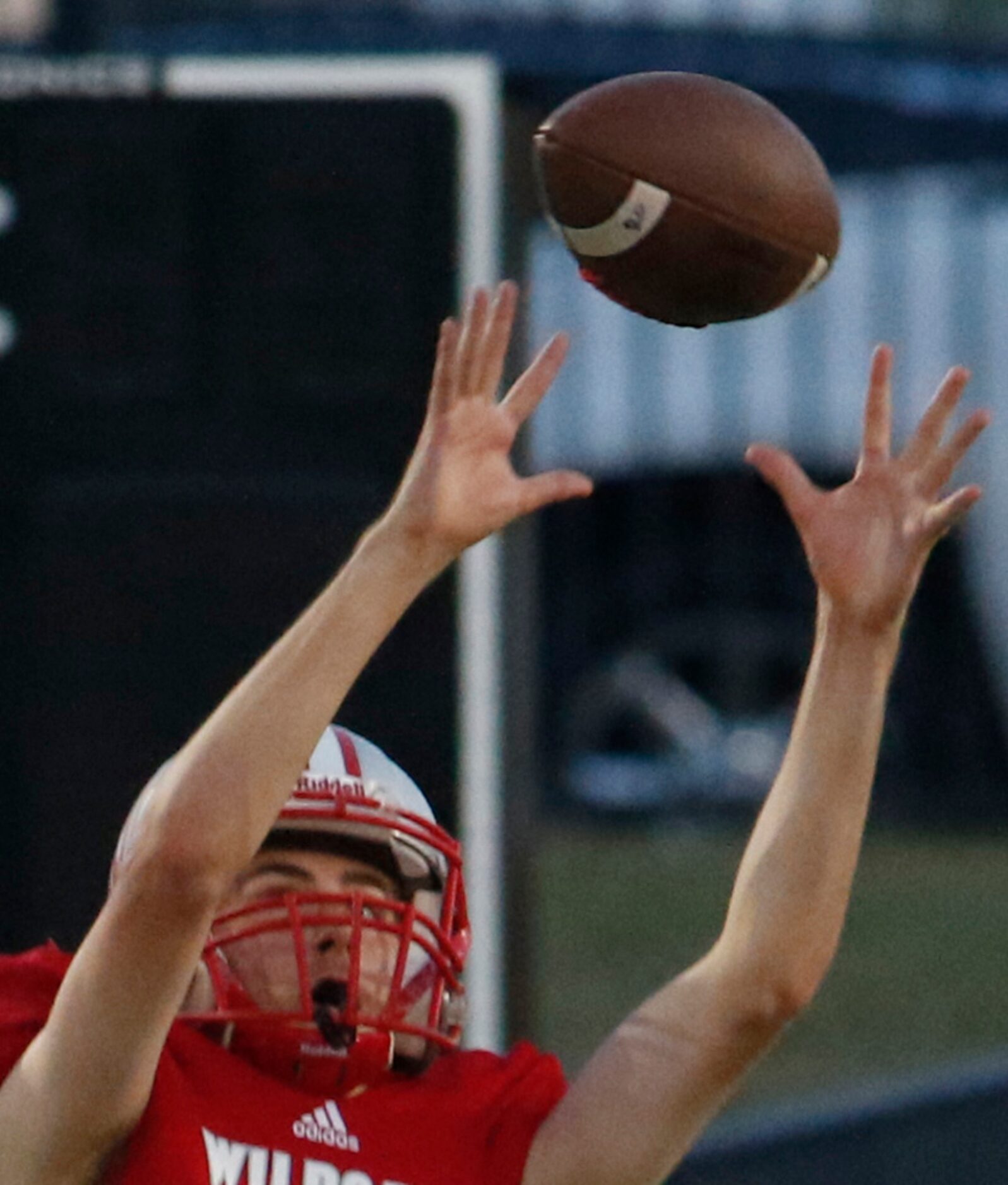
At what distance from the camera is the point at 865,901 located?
31.1 ft

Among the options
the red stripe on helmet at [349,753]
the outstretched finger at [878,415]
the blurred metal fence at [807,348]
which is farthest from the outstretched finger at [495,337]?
the blurred metal fence at [807,348]

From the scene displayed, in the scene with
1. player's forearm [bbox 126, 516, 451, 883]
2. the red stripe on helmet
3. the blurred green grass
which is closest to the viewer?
player's forearm [bbox 126, 516, 451, 883]

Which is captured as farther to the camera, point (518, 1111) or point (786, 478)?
point (518, 1111)

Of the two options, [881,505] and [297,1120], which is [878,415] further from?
[297,1120]

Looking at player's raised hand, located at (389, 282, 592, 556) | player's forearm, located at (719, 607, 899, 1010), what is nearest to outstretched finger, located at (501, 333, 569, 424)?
player's raised hand, located at (389, 282, 592, 556)

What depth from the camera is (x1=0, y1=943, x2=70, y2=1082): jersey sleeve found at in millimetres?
2139

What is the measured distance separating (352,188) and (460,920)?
1648mm

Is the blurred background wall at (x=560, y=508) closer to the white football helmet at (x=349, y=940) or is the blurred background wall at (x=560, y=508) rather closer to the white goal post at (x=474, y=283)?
the white goal post at (x=474, y=283)

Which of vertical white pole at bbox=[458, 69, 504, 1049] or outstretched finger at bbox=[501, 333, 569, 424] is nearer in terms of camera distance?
outstretched finger at bbox=[501, 333, 569, 424]

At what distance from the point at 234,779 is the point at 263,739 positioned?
0.04 meters

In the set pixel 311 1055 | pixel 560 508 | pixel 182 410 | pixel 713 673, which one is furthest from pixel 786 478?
pixel 560 508

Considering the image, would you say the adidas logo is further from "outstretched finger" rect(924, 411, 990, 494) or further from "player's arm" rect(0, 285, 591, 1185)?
"outstretched finger" rect(924, 411, 990, 494)

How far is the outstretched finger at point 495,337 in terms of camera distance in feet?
6.70

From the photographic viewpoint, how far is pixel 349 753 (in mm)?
2395
